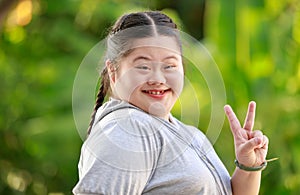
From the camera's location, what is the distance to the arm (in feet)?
4.31

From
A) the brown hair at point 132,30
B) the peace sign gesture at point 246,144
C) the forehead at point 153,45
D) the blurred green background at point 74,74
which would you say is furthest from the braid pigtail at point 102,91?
the blurred green background at point 74,74

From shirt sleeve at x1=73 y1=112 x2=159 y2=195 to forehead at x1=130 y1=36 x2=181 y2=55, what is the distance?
13 centimetres

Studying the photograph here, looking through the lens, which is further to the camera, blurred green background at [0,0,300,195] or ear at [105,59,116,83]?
blurred green background at [0,0,300,195]

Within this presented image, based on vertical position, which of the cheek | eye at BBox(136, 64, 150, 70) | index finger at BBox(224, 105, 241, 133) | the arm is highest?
eye at BBox(136, 64, 150, 70)

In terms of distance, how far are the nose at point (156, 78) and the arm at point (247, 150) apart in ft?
0.50

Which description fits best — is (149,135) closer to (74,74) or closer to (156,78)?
(156,78)

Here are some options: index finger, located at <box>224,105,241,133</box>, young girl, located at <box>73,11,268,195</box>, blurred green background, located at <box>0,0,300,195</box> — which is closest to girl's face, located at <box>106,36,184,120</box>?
young girl, located at <box>73,11,268,195</box>

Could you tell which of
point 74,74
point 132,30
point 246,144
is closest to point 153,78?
point 132,30

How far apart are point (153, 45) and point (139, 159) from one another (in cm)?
22

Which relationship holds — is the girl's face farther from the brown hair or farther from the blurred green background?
the blurred green background

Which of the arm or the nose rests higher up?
the nose

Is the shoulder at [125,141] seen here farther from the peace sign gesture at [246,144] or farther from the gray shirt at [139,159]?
the peace sign gesture at [246,144]

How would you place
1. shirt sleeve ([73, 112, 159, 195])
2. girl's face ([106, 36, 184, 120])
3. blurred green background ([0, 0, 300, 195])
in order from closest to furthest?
1. shirt sleeve ([73, 112, 159, 195])
2. girl's face ([106, 36, 184, 120])
3. blurred green background ([0, 0, 300, 195])

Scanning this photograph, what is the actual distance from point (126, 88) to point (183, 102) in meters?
0.31
